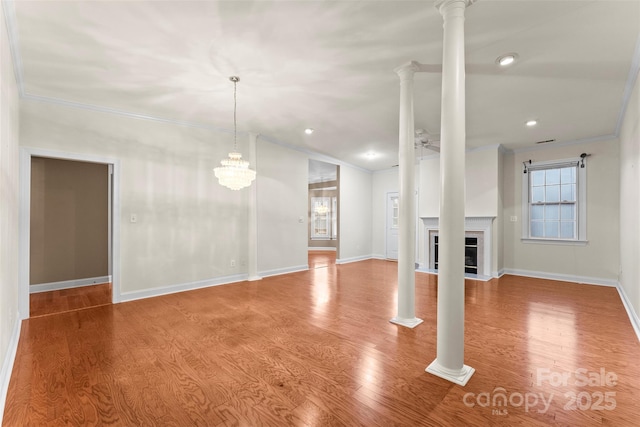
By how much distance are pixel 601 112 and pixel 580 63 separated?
1.97m

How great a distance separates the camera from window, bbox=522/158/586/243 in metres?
5.50

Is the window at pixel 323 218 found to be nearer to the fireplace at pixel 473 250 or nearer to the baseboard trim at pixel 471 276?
the baseboard trim at pixel 471 276

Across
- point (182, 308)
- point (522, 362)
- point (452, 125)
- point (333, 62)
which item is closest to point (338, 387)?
point (522, 362)

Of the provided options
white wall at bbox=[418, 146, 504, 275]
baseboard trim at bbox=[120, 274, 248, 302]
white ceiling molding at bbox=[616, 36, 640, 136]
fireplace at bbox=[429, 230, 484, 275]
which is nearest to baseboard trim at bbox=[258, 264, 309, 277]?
baseboard trim at bbox=[120, 274, 248, 302]

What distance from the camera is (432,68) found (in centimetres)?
302

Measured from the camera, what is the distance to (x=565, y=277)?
220 inches

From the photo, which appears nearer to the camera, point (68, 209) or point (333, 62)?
point (333, 62)

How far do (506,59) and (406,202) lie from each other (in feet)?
5.79

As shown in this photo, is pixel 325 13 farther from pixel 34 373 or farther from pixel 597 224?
pixel 597 224

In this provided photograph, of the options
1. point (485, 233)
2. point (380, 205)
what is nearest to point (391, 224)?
point (380, 205)

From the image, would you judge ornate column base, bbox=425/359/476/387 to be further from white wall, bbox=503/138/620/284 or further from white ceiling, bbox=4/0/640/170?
white wall, bbox=503/138/620/284

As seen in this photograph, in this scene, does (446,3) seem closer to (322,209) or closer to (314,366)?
(314,366)

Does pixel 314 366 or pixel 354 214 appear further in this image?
pixel 354 214

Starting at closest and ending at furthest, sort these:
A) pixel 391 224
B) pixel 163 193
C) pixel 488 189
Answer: pixel 163 193 < pixel 488 189 < pixel 391 224
